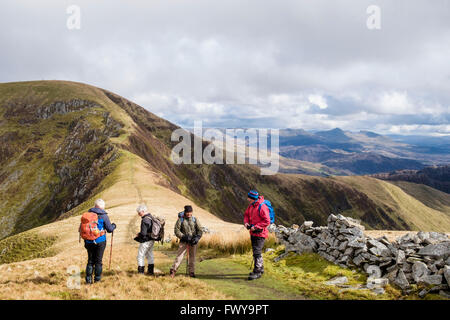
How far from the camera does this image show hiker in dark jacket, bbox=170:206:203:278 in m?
12.6

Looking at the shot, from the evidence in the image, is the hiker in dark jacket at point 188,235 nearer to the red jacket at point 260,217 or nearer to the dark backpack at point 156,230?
the dark backpack at point 156,230

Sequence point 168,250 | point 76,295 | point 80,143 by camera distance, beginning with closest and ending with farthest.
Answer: point 76,295
point 168,250
point 80,143

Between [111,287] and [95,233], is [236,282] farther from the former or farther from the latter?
[95,233]

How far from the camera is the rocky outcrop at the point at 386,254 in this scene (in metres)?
10.5

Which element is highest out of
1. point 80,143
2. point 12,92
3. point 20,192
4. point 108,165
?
point 12,92

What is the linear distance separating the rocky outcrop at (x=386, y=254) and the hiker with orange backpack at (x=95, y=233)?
969 cm

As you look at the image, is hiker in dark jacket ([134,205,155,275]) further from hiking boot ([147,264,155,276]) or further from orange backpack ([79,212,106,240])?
orange backpack ([79,212,106,240])

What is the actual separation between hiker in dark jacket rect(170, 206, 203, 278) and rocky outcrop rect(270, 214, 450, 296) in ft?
20.0

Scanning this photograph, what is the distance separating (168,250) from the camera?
2045 cm

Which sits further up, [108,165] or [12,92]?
[12,92]

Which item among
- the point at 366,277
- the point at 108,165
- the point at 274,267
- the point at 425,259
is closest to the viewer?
the point at 425,259
